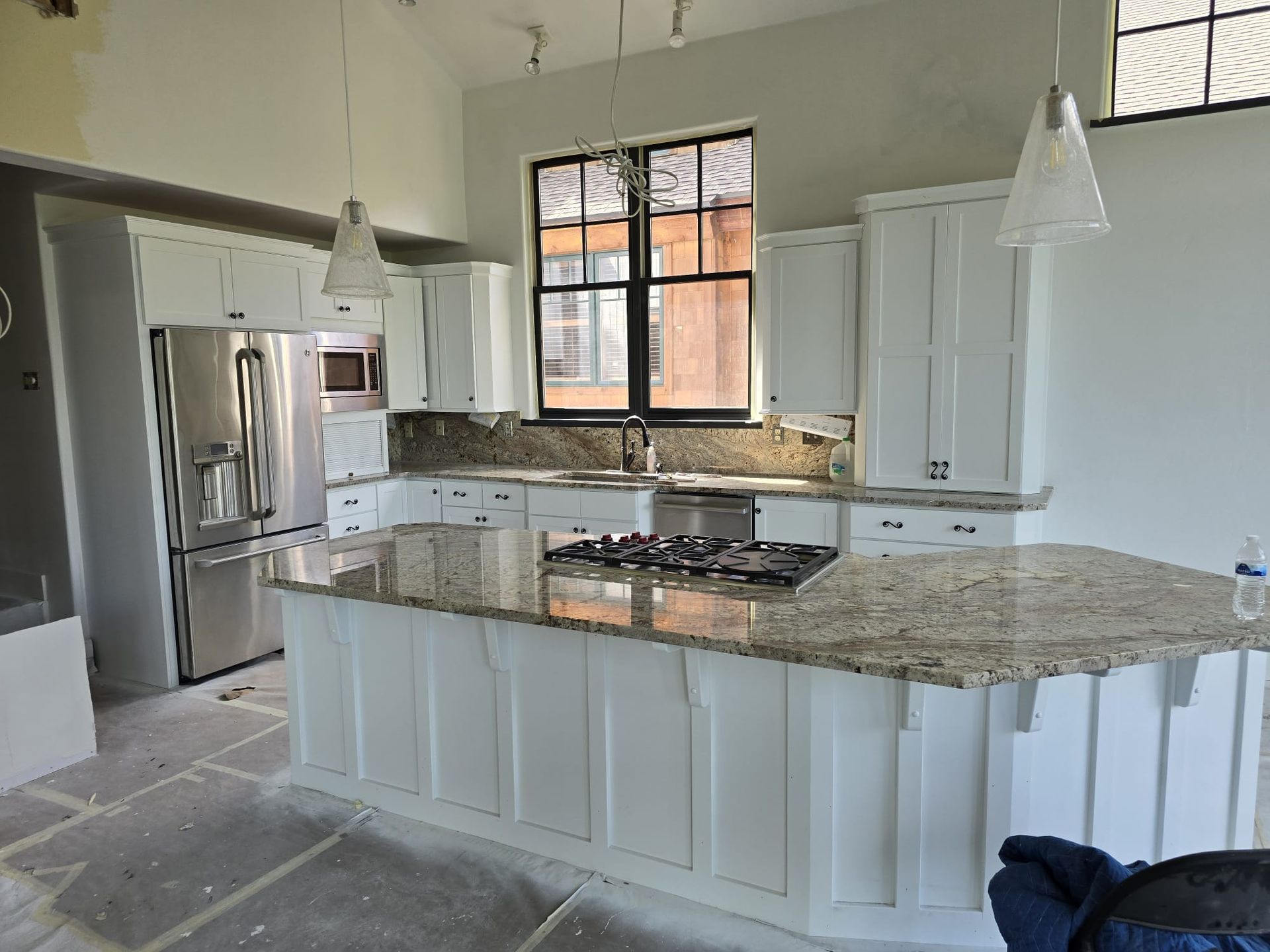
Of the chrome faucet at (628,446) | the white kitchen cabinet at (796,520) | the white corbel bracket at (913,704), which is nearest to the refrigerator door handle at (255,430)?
the chrome faucet at (628,446)

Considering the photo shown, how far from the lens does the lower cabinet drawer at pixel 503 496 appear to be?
505 centimetres

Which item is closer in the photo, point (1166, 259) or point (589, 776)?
point (589, 776)

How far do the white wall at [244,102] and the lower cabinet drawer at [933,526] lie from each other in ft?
11.4

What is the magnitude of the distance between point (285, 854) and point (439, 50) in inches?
193

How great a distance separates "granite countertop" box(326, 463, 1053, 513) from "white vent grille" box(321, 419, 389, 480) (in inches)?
2.9

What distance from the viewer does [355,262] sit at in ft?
8.76

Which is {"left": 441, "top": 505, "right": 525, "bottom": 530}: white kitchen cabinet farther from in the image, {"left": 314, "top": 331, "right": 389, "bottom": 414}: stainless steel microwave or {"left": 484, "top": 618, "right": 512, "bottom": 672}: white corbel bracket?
{"left": 484, "top": 618, "right": 512, "bottom": 672}: white corbel bracket

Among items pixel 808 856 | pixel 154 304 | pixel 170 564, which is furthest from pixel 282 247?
pixel 808 856

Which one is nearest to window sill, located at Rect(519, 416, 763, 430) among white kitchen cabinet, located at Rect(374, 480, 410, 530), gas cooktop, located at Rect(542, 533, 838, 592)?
white kitchen cabinet, located at Rect(374, 480, 410, 530)

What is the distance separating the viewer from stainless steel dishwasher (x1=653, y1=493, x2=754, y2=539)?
4.38 meters

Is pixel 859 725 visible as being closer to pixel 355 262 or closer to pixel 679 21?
pixel 355 262

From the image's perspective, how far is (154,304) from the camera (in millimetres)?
3871

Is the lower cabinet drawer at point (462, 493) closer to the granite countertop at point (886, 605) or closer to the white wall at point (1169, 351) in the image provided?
the granite countertop at point (886, 605)

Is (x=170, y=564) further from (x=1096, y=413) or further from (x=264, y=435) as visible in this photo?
(x=1096, y=413)
